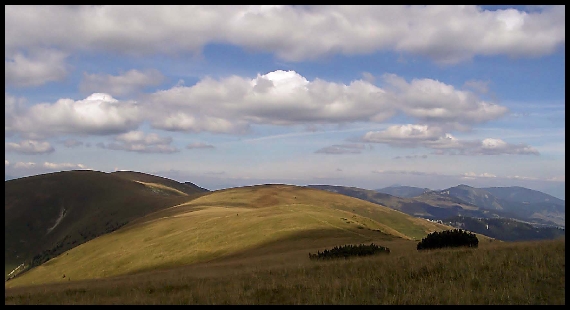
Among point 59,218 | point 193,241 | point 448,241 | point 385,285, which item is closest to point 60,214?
point 59,218

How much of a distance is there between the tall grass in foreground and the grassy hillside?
112004 millimetres

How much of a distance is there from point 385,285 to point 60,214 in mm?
187443

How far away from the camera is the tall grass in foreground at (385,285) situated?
12156mm

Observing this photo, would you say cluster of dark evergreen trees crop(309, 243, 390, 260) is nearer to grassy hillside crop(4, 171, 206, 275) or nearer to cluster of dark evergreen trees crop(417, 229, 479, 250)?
cluster of dark evergreen trees crop(417, 229, 479, 250)

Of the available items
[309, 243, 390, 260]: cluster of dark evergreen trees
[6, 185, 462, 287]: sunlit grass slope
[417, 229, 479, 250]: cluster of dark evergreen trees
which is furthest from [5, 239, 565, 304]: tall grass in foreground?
[6, 185, 462, 287]: sunlit grass slope

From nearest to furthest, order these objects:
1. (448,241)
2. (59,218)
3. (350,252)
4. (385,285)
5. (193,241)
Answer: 1. (385,285)
2. (350,252)
3. (448,241)
4. (193,241)
5. (59,218)

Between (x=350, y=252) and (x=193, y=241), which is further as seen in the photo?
(x=193, y=241)

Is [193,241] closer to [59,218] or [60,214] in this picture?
[59,218]

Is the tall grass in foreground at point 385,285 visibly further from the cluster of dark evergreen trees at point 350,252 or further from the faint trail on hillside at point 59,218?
the faint trail on hillside at point 59,218

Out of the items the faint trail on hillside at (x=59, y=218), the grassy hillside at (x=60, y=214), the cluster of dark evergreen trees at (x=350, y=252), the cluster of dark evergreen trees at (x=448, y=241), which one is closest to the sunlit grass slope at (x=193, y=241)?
the cluster of dark evergreen trees at (x=350, y=252)

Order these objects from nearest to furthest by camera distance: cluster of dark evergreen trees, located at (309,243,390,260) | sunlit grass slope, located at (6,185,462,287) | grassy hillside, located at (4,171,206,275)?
cluster of dark evergreen trees, located at (309,243,390,260) < sunlit grass slope, located at (6,185,462,287) < grassy hillside, located at (4,171,206,275)

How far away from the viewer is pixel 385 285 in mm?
14000

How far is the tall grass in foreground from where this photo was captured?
1216cm
